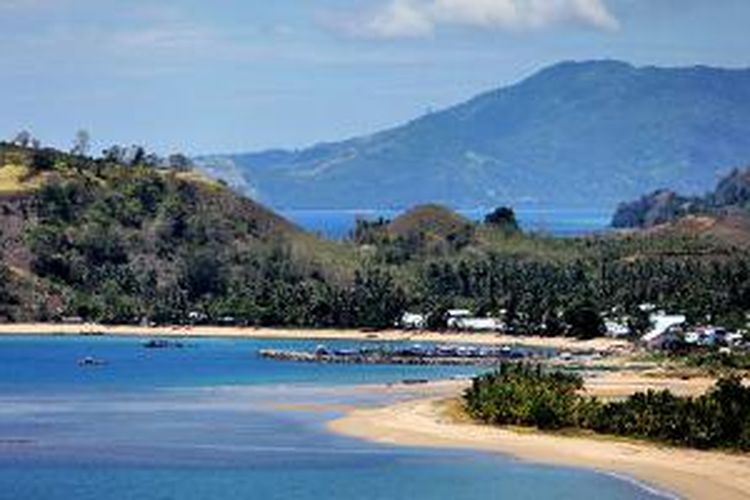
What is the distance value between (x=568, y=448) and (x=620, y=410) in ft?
24.3

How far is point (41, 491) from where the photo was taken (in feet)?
317

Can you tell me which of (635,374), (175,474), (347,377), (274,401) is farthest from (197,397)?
(175,474)

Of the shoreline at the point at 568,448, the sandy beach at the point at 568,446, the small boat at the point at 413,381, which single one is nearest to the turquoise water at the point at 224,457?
the shoreline at the point at 568,448

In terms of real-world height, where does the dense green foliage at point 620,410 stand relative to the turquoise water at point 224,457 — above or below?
above

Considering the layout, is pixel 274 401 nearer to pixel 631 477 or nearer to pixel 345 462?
A: pixel 345 462

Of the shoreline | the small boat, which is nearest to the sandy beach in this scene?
the shoreline

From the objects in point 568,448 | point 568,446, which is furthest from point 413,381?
point 568,448

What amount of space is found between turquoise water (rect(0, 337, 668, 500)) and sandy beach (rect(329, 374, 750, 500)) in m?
2.32

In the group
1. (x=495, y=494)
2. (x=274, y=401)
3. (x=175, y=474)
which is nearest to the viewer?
(x=495, y=494)

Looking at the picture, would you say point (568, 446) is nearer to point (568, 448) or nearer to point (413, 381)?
point (568, 448)

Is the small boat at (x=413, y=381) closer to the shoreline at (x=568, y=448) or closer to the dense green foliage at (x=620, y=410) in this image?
the shoreline at (x=568, y=448)

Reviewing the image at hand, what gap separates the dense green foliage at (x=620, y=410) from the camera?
363 feet

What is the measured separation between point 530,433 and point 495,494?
25510 mm

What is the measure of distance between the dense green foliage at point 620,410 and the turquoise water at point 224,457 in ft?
37.1
